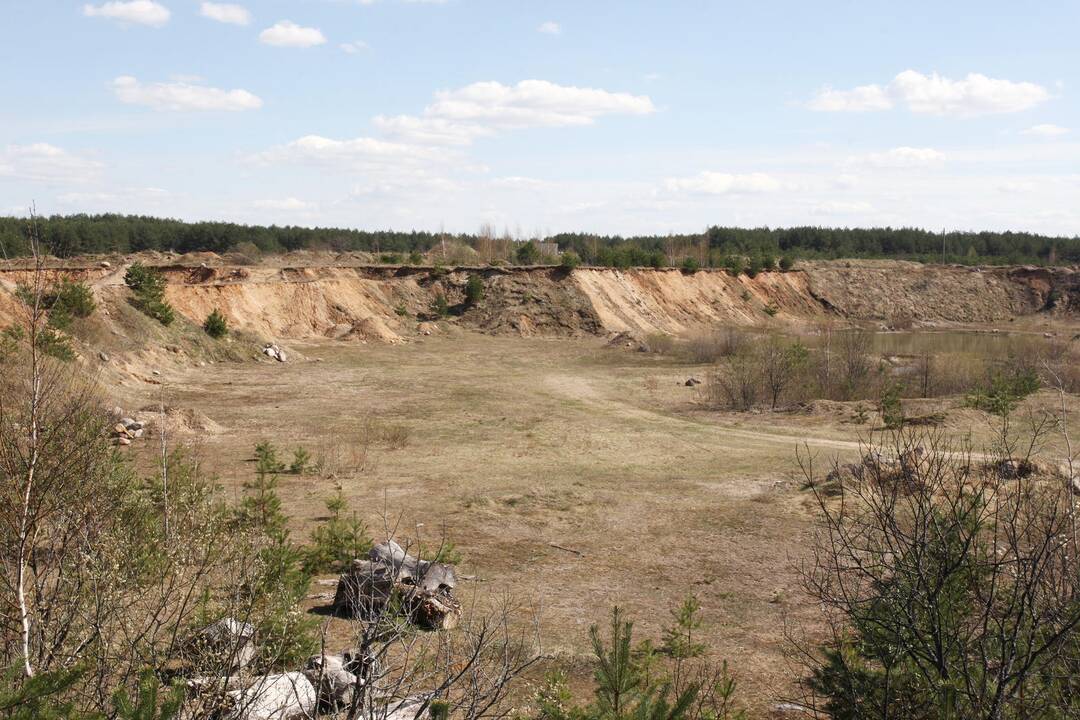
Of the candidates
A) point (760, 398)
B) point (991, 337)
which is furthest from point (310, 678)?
point (991, 337)

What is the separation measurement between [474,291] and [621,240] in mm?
78838

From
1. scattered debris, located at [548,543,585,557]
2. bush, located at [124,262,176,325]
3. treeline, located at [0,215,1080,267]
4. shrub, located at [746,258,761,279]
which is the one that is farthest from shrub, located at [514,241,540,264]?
scattered debris, located at [548,543,585,557]

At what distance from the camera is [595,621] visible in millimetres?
10891

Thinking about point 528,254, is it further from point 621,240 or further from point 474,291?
point 621,240

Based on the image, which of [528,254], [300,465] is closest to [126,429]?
[300,465]

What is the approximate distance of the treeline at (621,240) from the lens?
7638cm

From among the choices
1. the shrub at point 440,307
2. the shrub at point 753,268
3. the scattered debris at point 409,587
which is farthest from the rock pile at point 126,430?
the shrub at point 753,268

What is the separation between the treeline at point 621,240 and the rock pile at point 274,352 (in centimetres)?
3243

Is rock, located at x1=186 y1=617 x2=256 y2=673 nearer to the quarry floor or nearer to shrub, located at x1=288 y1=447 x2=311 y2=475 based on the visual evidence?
the quarry floor

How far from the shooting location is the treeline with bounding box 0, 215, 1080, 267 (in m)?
76.4

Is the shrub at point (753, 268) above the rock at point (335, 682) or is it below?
above

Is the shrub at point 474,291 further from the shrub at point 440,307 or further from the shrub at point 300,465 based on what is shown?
the shrub at point 300,465

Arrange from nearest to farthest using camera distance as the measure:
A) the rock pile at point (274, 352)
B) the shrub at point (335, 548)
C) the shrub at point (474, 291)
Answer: the shrub at point (335, 548), the rock pile at point (274, 352), the shrub at point (474, 291)

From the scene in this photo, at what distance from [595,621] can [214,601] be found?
465 centimetres
